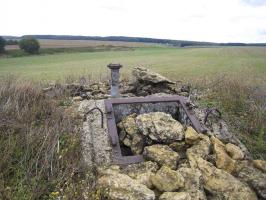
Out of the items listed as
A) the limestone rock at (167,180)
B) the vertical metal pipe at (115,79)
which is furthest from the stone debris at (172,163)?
the vertical metal pipe at (115,79)

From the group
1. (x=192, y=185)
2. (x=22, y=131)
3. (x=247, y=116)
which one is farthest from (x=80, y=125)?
(x=247, y=116)

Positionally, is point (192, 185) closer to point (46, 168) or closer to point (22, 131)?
point (46, 168)

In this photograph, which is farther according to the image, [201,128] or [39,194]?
[201,128]

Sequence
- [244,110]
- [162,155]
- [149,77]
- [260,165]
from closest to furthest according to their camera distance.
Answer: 1. [162,155]
2. [260,165]
3. [244,110]
4. [149,77]

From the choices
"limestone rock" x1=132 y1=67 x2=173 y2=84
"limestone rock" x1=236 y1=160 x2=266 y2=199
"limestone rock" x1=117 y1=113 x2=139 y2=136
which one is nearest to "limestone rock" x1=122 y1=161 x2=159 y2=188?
"limestone rock" x1=117 y1=113 x2=139 y2=136

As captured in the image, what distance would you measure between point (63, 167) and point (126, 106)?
65.2 inches

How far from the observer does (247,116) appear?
6.32m

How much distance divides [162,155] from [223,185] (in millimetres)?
773

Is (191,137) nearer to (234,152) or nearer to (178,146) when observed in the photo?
(178,146)

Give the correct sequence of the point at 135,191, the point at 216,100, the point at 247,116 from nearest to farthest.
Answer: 1. the point at 135,191
2. the point at 247,116
3. the point at 216,100

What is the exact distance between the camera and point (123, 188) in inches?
137

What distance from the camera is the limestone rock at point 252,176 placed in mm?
3781

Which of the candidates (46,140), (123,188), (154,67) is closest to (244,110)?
(123,188)

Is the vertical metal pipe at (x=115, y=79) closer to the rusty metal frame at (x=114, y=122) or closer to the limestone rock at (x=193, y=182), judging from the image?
the rusty metal frame at (x=114, y=122)
